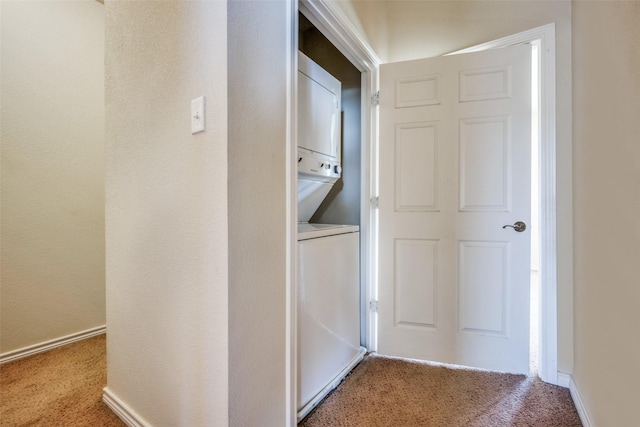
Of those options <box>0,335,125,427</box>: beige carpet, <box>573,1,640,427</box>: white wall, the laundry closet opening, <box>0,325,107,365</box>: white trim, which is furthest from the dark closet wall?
<box>0,325,107,365</box>: white trim

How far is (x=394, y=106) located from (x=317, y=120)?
617 millimetres

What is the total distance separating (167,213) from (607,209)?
160 centimetres

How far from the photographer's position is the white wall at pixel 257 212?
99 cm

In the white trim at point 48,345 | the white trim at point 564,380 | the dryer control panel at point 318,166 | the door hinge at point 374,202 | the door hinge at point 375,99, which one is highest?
the door hinge at point 375,99

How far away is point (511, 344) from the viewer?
1855 millimetres

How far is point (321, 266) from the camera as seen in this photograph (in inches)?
64.6

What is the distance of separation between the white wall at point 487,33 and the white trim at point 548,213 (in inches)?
1.1

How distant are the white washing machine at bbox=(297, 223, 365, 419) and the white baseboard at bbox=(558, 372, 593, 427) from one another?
3.60 ft

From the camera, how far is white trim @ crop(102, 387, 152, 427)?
4.29 ft

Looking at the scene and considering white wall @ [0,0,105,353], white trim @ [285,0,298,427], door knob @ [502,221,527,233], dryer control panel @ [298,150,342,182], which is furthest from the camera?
white wall @ [0,0,105,353]

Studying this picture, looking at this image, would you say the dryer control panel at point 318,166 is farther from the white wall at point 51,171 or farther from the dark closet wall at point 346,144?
the white wall at point 51,171

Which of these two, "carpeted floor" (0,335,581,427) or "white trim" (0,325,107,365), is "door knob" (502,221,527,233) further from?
"white trim" (0,325,107,365)

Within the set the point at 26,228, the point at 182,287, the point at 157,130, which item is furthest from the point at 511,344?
the point at 26,228

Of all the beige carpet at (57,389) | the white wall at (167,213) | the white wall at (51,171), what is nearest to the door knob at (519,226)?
the white wall at (167,213)
